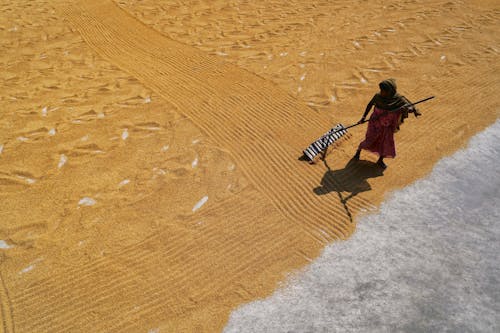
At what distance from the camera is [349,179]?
6164mm

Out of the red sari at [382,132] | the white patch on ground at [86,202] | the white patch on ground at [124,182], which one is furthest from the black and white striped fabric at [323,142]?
the white patch on ground at [86,202]

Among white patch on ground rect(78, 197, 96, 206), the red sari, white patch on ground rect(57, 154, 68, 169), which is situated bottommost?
white patch on ground rect(78, 197, 96, 206)

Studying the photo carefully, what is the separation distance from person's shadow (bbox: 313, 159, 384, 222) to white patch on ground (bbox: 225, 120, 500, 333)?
0.47m

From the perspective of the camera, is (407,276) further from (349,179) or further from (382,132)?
(382,132)

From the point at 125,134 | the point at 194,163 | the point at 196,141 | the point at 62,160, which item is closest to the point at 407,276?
the point at 194,163

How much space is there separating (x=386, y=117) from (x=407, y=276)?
7.86 feet

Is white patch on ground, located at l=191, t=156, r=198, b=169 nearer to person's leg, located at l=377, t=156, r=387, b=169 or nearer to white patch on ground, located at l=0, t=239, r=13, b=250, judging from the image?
white patch on ground, located at l=0, t=239, r=13, b=250

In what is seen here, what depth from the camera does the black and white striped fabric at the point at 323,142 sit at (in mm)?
6469

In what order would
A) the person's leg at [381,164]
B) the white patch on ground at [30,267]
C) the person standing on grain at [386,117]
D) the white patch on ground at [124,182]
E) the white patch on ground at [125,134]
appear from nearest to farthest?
1. the white patch on ground at [30,267]
2. the person standing on grain at [386,117]
3. the white patch on ground at [124,182]
4. the person's leg at [381,164]
5. the white patch on ground at [125,134]

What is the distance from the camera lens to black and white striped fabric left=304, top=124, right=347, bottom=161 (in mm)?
6469

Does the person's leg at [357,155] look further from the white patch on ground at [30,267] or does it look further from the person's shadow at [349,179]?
the white patch on ground at [30,267]

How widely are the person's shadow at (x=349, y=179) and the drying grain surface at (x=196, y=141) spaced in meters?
0.03

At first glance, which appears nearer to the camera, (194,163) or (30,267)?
(30,267)

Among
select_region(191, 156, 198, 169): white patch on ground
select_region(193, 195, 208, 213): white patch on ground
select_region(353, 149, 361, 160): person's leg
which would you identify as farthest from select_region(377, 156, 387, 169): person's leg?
select_region(191, 156, 198, 169): white patch on ground
